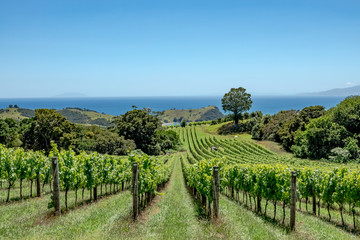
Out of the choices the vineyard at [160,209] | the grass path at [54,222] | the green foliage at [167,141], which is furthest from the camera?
the green foliage at [167,141]

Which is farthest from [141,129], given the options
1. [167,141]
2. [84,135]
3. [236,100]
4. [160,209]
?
[160,209]

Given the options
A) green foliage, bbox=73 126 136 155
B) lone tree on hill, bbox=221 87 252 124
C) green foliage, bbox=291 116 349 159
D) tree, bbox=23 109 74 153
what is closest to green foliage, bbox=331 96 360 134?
green foliage, bbox=291 116 349 159

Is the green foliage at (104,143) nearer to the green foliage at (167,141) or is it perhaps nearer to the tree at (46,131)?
the tree at (46,131)

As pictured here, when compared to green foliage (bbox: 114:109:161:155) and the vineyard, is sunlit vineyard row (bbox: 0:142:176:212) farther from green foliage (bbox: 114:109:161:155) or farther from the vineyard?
green foliage (bbox: 114:109:161:155)

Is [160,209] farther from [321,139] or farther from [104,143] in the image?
[321,139]

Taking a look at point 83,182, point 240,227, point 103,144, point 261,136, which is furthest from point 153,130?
point 240,227

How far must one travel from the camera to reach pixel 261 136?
68.8 meters

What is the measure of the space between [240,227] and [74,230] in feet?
21.2

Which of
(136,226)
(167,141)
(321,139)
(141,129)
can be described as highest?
(136,226)

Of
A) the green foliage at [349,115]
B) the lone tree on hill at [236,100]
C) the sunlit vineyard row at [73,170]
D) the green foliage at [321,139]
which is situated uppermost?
the lone tree on hill at [236,100]

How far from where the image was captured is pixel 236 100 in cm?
8312

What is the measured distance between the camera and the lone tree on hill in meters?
82.9

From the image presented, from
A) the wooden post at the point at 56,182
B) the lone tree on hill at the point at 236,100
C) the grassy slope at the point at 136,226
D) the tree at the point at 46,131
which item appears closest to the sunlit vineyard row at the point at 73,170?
the wooden post at the point at 56,182

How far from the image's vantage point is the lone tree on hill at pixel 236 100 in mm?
82875
